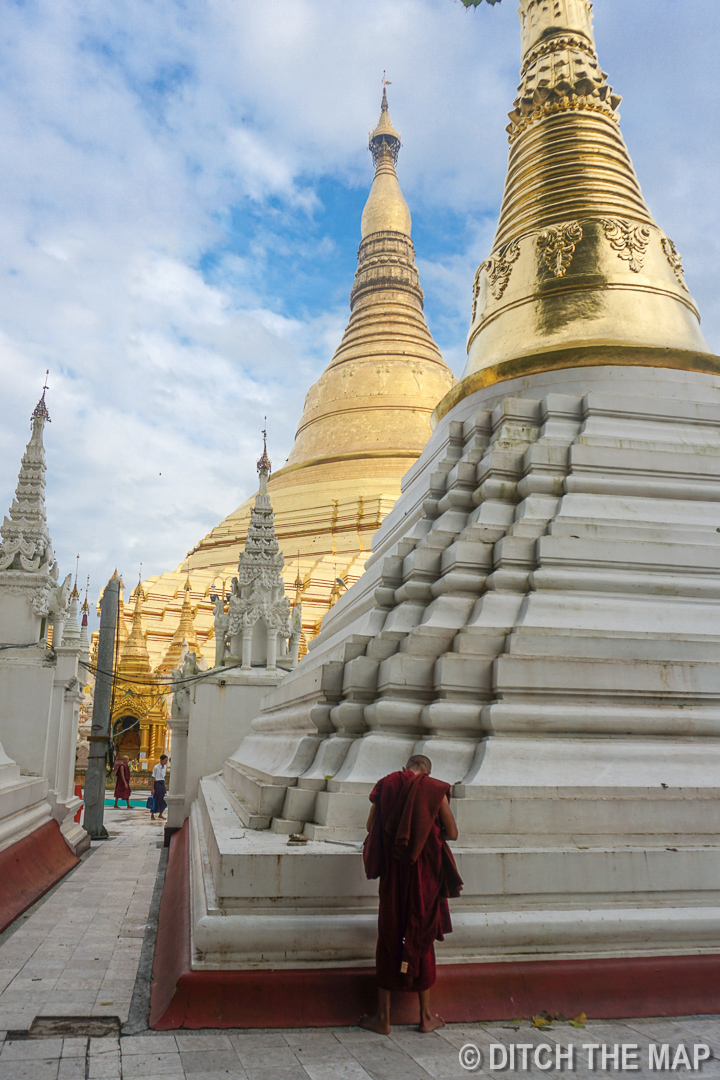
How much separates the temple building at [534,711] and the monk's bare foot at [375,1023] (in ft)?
0.19

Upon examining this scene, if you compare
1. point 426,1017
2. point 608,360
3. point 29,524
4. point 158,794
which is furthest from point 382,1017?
point 158,794

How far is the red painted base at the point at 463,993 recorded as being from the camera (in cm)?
327

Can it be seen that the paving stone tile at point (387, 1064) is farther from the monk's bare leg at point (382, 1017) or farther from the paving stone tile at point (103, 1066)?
the paving stone tile at point (103, 1066)

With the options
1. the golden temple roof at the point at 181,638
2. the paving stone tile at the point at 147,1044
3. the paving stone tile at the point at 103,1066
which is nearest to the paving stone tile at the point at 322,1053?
the paving stone tile at the point at 147,1044

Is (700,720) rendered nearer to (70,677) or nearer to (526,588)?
(526,588)

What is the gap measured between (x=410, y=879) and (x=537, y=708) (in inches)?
60.8

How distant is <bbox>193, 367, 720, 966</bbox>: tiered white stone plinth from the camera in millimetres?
3572

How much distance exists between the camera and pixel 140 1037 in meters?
3.19

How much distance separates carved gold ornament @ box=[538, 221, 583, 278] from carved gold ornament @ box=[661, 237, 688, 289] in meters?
0.97

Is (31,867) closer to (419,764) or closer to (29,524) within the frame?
(29,524)

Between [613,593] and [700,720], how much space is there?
1.08 meters

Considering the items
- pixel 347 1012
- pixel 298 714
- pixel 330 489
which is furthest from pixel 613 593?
pixel 330 489

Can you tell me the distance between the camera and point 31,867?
7035mm

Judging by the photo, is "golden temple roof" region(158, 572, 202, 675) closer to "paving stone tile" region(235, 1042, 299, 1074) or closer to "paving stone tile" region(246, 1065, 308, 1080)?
"paving stone tile" region(235, 1042, 299, 1074)
